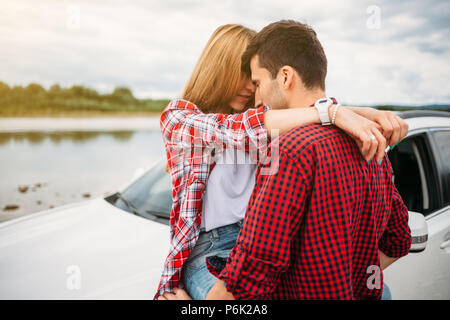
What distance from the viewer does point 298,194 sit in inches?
36.7

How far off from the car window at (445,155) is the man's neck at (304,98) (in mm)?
1543

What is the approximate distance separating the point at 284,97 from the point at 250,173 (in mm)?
379

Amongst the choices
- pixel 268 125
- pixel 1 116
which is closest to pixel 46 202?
pixel 268 125

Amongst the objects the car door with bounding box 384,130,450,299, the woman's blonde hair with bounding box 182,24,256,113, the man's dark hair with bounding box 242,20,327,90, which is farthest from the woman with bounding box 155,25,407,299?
the car door with bounding box 384,130,450,299

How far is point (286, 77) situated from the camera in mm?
1240

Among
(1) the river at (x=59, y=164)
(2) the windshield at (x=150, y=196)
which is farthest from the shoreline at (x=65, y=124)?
(2) the windshield at (x=150, y=196)

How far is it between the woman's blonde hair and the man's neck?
0.39m

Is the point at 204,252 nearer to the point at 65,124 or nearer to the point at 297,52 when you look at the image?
the point at 297,52

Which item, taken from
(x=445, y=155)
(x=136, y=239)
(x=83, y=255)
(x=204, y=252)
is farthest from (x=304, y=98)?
(x=445, y=155)

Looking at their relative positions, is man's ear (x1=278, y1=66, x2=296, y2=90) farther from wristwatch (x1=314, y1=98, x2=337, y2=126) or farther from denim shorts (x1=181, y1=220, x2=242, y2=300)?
denim shorts (x1=181, y1=220, x2=242, y2=300)

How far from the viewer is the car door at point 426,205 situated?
1863mm

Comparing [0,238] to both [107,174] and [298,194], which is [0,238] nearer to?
[298,194]

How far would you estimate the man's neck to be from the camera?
1.23 metres
